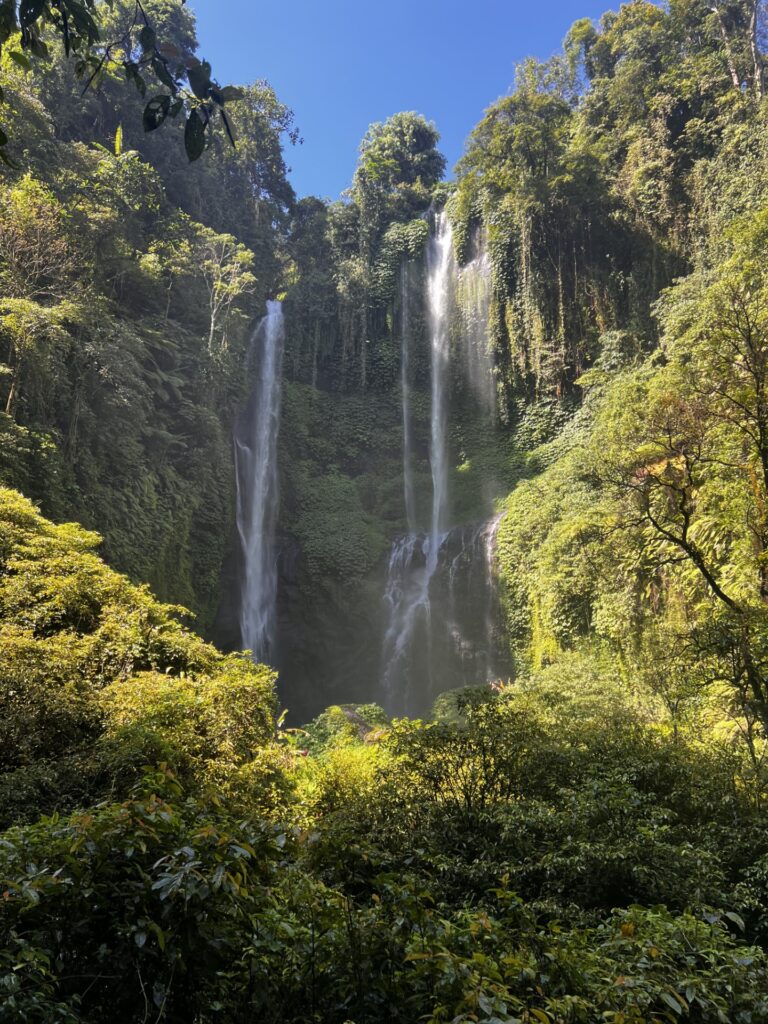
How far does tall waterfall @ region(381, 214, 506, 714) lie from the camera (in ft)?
56.3

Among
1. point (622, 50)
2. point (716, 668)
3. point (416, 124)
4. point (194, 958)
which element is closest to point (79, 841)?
point (194, 958)

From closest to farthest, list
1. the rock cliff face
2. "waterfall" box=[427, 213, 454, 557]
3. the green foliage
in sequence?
the green foliage < the rock cliff face < "waterfall" box=[427, 213, 454, 557]

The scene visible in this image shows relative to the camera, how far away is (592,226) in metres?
20.5

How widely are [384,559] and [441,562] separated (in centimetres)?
247

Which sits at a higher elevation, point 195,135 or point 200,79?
point 200,79

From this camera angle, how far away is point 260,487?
846 inches

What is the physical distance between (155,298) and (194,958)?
2070 centimetres

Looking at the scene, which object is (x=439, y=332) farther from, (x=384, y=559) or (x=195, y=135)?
(x=195, y=135)

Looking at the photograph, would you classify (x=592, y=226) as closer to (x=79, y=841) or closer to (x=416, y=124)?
(x=416, y=124)

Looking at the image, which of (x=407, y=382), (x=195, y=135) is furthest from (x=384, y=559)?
(x=195, y=135)

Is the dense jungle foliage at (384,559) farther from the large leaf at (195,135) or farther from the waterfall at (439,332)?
the waterfall at (439,332)

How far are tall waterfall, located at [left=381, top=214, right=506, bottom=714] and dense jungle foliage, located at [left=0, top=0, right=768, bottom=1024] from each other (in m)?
0.67

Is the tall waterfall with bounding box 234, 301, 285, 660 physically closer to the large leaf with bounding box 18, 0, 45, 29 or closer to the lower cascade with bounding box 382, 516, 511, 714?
the lower cascade with bounding box 382, 516, 511, 714

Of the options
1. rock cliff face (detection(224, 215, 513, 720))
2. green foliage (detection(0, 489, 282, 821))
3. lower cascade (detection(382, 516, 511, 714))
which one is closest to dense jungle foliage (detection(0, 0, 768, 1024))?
green foliage (detection(0, 489, 282, 821))
